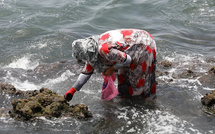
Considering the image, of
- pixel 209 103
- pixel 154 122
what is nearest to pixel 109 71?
pixel 154 122

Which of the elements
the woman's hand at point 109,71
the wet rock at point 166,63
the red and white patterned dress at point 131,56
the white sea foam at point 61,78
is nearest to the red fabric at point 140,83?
the red and white patterned dress at point 131,56

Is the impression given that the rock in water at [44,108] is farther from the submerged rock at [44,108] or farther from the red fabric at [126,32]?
the red fabric at [126,32]

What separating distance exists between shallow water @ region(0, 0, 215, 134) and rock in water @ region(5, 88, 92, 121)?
0.36 feet

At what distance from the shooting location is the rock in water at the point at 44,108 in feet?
15.1

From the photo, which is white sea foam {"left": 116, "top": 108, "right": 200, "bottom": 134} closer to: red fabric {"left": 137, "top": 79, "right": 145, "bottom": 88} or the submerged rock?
red fabric {"left": 137, "top": 79, "right": 145, "bottom": 88}

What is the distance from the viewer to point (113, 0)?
14500 mm

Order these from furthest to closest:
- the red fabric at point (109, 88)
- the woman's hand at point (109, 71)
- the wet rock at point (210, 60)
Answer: the wet rock at point (210, 60) → the red fabric at point (109, 88) → the woman's hand at point (109, 71)

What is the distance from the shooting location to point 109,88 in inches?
209

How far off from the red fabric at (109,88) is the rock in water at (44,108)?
62cm

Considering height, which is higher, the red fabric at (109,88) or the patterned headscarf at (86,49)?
the patterned headscarf at (86,49)

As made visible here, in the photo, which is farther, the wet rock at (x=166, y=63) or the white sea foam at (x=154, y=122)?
the wet rock at (x=166, y=63)

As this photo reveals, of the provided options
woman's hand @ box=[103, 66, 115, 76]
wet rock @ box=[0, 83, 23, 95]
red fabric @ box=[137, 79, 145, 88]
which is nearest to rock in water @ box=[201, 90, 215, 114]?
red fabric @ box=[137, 79, 145, 88]

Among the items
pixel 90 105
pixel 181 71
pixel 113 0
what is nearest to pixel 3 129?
pixel 90 105

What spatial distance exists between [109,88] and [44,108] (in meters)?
1.16
